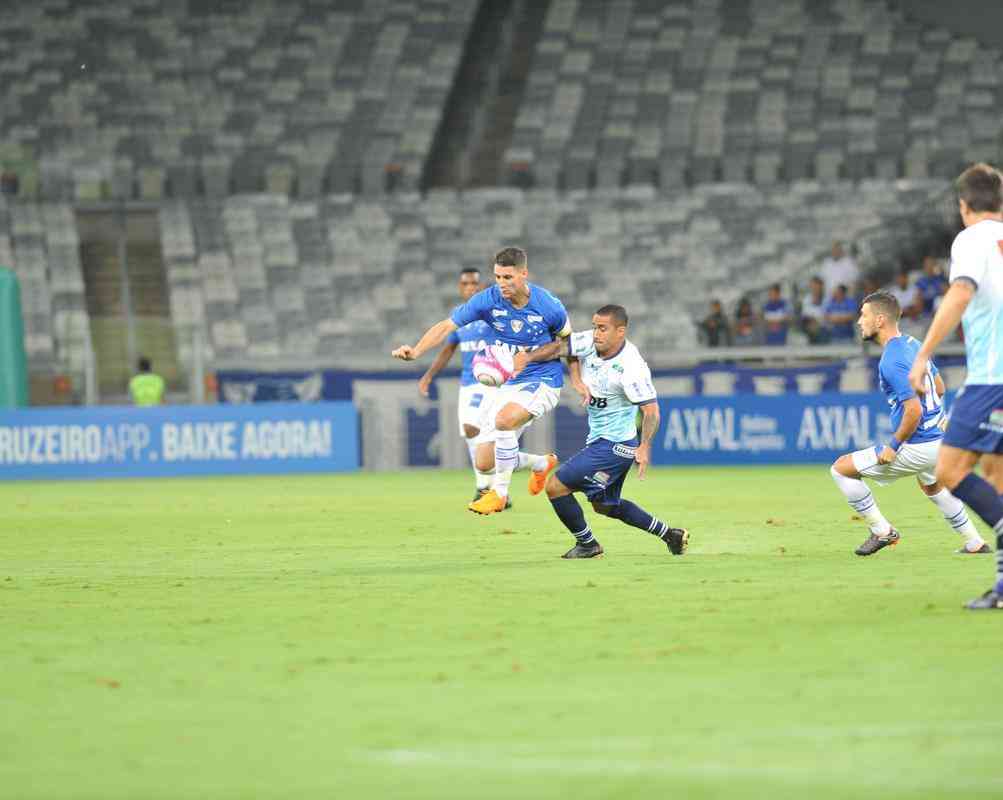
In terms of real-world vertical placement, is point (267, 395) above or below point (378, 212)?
below

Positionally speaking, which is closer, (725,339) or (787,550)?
(787,550)

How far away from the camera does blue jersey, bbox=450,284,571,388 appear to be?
14.8 metres

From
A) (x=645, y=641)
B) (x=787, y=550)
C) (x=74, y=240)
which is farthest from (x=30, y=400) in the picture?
(x=645, y=641)

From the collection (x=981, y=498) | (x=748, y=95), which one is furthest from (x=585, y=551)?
(x=748, y=95)

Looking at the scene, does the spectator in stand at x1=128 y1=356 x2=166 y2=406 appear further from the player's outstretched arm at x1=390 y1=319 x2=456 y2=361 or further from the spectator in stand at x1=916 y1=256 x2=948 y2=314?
the player's outstretched arm at x1=390 y1=319 x2=456 y2=361

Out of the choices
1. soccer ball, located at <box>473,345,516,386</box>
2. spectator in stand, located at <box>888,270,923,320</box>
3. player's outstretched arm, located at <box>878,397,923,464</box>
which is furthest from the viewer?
spectator in stand, located at <box>888,270,923,320</box>

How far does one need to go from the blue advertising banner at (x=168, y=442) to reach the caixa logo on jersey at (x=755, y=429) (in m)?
5.45

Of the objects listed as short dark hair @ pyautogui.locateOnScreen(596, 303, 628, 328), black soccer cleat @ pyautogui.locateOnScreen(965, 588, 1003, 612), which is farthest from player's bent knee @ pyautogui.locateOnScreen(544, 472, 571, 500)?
black soccer cleat @ pyautogui.locateOnScreen(965, 588, 1003, 612)

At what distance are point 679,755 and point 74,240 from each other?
3639 cm

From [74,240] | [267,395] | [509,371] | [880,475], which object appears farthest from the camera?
[74,240]

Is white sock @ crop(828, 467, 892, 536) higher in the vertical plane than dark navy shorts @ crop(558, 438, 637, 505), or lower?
lower

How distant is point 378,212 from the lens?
136 feet

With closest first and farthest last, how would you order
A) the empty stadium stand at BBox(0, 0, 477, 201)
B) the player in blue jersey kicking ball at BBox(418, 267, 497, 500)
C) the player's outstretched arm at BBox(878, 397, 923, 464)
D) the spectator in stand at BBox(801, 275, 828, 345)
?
1. the player's outstretched arm at BBox(878, 397, 923, 464)
2. the player in blue jersey kicking ball at BBox(418, 267, 497, 500)
3. the spectator in stand at BBox(801, 275, 828, 345)
4. the empty stadium stand at BBox(0, 0, 477, 201)

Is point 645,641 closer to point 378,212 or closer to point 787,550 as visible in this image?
point 787,550
